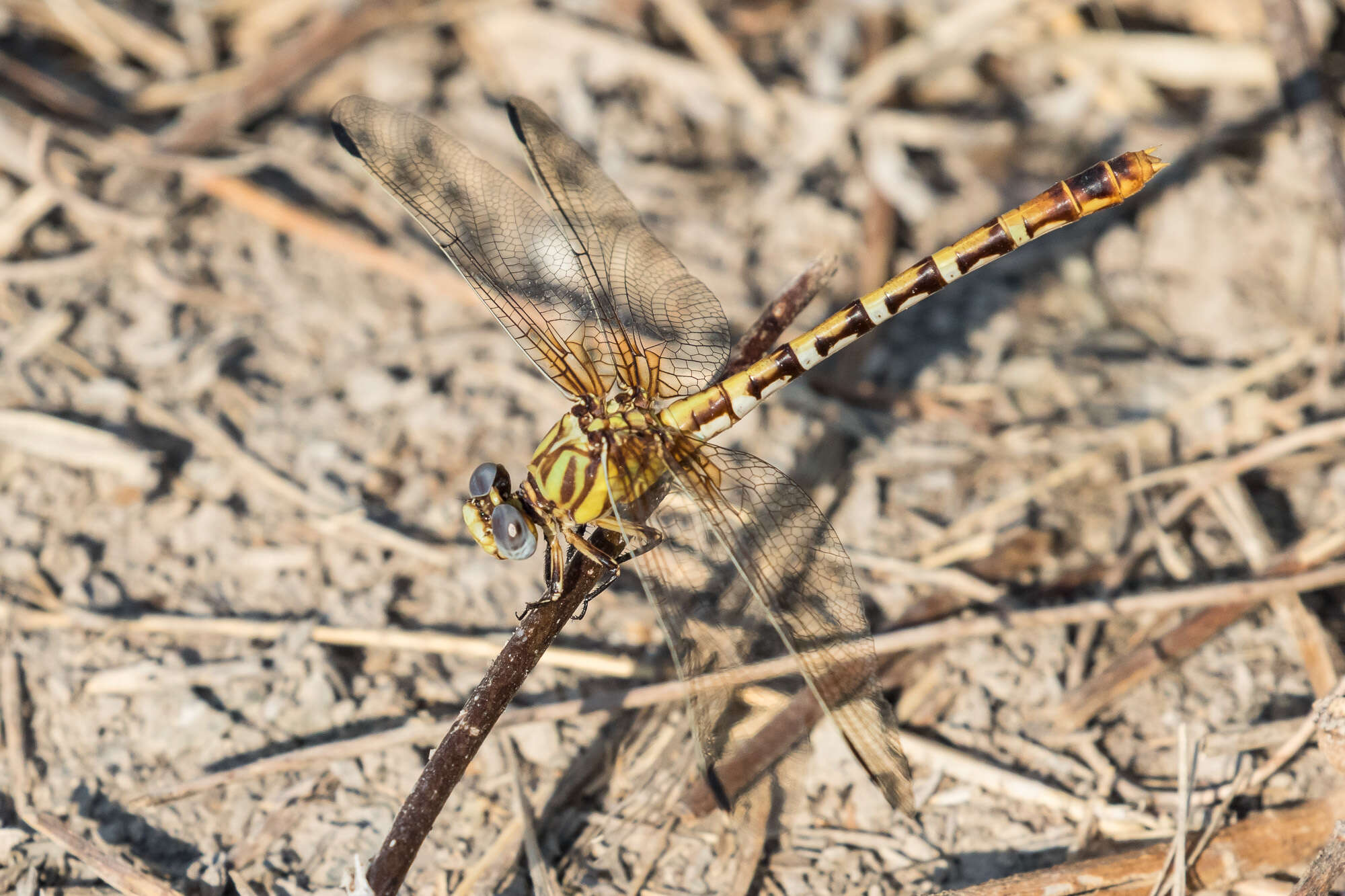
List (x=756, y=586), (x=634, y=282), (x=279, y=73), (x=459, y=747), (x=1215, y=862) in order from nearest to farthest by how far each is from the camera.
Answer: (x=459, y=747) < (x=1215, y=862) < (x=756, y=586) < (x=634, y=282) < (x=279, y=73)

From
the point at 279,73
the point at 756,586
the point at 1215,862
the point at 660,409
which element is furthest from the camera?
the point at 279,73

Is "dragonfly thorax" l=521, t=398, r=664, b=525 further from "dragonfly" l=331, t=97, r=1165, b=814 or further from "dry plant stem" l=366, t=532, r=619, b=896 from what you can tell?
"dry plant stem" l=366, t=532, r=619, b=896

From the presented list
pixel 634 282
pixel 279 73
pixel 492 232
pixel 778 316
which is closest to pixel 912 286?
pixel 778 316

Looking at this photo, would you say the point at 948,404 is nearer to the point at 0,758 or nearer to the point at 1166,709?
the point at 1166,709

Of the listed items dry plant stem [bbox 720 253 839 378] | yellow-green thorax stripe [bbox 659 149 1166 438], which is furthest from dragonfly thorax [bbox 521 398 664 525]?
dry plant stem [bbox 720 253 839 378]

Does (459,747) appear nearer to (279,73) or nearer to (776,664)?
(776,664)

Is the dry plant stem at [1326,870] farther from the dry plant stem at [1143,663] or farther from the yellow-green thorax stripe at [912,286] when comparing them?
the yellow-green thorax stripe at [912,286]

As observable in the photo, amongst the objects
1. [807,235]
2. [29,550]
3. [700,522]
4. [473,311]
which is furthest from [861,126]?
[29,550]
